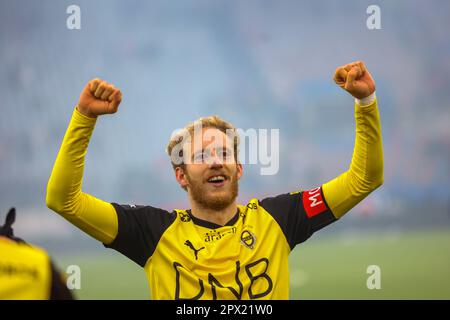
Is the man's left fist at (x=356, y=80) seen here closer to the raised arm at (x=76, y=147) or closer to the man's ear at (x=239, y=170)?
the man's ear at (x=239, y=170)

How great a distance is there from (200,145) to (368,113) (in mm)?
815

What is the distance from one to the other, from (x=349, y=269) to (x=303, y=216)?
5804 millimetres

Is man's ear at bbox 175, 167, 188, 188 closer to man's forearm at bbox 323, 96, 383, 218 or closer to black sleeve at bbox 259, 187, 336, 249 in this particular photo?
black sleeve at bbox 259, 187, 336, 249

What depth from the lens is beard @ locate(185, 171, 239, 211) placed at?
112 inches

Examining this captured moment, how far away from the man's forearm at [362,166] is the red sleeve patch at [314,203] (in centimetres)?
4

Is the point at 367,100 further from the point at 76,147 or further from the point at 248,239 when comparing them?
the point at 76,147

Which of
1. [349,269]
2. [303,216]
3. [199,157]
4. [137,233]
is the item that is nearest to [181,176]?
[199,157]

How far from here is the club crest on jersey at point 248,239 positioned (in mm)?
2783

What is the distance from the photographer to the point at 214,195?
2840mm

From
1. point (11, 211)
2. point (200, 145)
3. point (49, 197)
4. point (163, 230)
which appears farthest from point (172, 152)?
point (11, 211)

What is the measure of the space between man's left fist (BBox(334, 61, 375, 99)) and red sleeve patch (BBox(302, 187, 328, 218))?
520mm

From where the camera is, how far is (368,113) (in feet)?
8.79

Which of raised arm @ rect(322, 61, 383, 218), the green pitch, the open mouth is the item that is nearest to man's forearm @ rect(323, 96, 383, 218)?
raised arm @ rect(322, 61, 383, 218)
